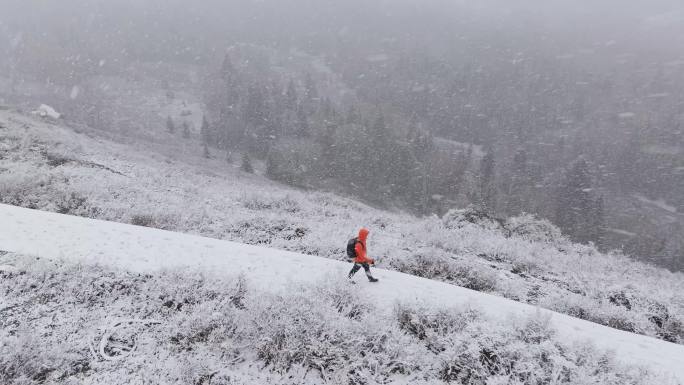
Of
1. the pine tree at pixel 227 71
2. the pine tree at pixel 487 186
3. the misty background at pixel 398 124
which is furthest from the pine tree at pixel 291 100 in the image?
the pine tree at pixel 487 186

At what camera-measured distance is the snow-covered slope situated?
24.6ft

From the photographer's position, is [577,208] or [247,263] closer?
[247,263]

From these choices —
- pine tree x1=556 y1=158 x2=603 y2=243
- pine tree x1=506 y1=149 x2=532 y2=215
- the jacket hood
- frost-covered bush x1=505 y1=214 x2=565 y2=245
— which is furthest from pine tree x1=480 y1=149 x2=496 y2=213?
the jacket hood

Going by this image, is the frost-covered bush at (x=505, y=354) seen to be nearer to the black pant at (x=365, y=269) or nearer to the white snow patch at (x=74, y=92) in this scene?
the black pant at (x=365, y=269)

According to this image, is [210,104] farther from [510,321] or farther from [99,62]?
[510,321]

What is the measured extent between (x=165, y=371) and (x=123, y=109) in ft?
460

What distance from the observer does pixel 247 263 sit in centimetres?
923

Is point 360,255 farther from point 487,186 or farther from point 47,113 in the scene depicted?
point 487,186

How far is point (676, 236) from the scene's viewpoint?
98.6m

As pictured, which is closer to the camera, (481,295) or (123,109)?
(481,295)

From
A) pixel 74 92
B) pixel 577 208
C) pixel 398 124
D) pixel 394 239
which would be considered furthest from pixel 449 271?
pixel 74 92

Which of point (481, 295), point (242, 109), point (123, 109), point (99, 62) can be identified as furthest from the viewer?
point (99, 62)

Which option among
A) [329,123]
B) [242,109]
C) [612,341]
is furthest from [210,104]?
[612,341]

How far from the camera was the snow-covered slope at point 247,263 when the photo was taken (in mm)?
7496
